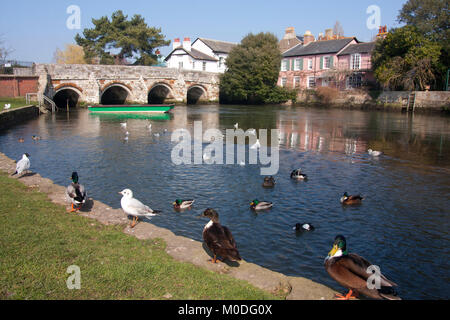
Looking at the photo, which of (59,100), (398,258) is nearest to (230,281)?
(398,258)

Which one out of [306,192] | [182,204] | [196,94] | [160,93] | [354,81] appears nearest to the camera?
[182,204]

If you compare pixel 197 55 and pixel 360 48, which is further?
pixel 197 55

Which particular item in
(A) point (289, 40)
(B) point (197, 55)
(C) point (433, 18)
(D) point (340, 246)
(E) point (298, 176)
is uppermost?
(A) point (289, 40)

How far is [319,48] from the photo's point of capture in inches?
2525

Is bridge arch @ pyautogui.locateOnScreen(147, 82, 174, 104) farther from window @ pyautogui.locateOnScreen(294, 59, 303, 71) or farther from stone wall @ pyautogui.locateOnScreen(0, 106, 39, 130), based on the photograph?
window @ pyautogui.locateOnScreen(294, 59, 303, 71)

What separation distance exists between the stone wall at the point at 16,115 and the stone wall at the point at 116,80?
653 cm

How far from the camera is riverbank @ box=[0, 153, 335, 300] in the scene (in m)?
5.23

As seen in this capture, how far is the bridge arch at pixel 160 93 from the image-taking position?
58.3 m

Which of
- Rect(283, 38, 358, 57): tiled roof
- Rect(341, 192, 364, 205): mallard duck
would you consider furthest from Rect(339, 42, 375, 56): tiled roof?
Rect(341, 192, 364, 205): mallard duck

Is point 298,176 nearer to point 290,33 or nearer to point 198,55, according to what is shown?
point 198,55

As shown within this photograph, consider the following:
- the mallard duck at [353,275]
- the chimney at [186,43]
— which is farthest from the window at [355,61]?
the mallard duck at [353,275]

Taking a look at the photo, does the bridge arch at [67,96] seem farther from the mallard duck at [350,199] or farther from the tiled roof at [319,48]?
the mallard duck at [350,199]

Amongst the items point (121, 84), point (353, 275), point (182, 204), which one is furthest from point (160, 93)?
point (353, 275)

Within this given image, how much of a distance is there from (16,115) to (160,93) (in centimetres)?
3207
